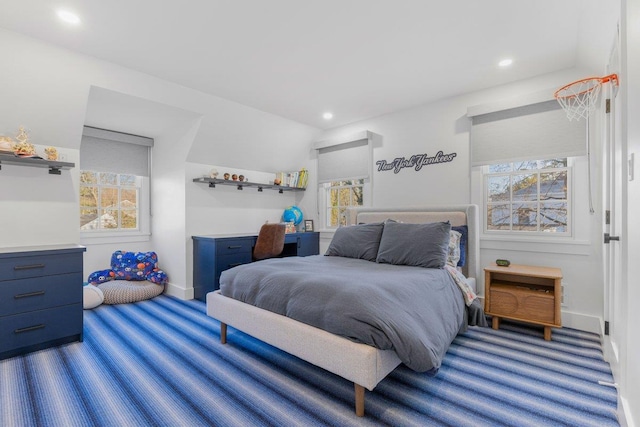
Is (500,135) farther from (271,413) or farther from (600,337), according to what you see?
(271,413)

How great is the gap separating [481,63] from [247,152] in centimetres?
311

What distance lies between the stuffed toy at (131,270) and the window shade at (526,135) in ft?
14.1

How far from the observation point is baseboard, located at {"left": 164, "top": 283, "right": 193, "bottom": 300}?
13.1 feet

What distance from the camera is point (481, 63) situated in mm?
2900

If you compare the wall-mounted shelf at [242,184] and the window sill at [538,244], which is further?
the wall-mounted shelf at [242,184]

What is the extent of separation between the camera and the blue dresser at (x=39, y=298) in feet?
7.62

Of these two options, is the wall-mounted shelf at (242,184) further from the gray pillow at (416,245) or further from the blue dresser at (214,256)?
the gray pillow at (416,245)

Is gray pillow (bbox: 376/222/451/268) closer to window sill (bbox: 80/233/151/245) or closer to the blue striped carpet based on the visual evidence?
the blue striped carpet

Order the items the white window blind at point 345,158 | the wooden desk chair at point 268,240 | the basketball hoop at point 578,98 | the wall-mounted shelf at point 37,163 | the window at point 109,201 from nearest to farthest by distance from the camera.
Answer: the wall-mounted shelf at point 37,163
the basketball hoop at point 578,98
the wooden desk chair at point 268,240
the window at point 109,201
the white window blind at point 345,158

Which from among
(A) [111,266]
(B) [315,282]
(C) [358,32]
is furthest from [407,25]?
(A) [111,266]

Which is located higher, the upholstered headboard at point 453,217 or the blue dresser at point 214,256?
the upholstered headboard at point 453,217

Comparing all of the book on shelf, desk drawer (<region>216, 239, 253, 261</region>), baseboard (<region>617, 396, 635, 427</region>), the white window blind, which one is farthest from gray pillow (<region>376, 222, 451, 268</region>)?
the book on shelf

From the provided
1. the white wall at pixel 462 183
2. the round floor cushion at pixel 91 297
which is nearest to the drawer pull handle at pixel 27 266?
the round floor cushion at pixel 91 297

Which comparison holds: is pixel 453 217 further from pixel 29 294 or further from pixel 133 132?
pixel 133 132
